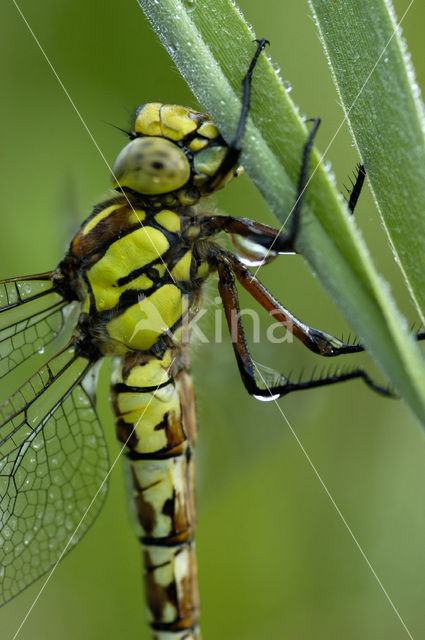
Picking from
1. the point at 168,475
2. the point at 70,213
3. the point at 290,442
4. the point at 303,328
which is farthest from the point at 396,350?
the point at 70,213

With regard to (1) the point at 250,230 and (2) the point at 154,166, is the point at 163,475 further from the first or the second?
(2) the point at 154,166

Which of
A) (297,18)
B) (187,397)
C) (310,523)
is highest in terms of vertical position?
(297,18)

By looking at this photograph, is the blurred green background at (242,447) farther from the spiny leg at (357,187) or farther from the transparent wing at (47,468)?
the spiny leg at (357,187)

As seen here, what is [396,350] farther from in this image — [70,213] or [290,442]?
[70,213]

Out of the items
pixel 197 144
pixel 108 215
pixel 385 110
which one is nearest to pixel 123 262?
pixel 108 215

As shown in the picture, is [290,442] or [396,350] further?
[290,442]

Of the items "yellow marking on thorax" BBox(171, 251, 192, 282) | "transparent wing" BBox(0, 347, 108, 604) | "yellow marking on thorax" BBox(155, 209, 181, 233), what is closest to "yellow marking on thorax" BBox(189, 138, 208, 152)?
"yellow marking on thorax" BBox(155, 209, 181, 233)

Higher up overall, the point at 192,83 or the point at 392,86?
the point at 192,83

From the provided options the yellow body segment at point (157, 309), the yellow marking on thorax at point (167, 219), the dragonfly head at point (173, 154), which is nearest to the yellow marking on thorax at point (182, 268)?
the yellow body segment at point (157, 309)
